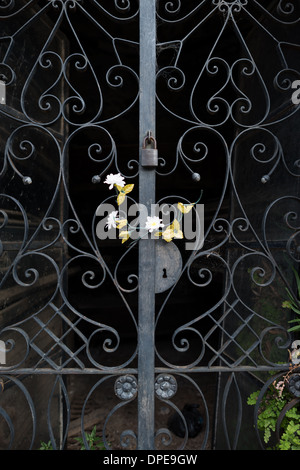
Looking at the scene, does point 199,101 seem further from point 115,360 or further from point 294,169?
point 115,360

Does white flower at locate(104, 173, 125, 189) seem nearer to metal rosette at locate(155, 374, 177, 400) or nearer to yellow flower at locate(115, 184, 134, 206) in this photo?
yellow flower at locate(115, 184, 134, 206)

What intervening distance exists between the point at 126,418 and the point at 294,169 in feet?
9.54

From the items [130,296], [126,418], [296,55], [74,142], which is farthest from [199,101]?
[126,418]

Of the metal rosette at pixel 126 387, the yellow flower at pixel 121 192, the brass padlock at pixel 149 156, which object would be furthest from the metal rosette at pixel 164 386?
the brass padlock at pixel 149 156

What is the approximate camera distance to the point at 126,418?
3.20m

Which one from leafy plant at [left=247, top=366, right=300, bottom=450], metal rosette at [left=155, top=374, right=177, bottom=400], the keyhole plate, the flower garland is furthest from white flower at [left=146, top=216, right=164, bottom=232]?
leafy plant at [left=247, top=366, right=300, bottom=450]

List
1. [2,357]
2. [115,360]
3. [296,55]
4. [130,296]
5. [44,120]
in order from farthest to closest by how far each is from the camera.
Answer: [130,296] < [115,360] < [44,120] < [296,55] < [2,357]

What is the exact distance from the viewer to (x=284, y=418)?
163 centimetres

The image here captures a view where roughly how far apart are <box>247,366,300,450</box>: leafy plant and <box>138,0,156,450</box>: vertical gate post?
2.01ft

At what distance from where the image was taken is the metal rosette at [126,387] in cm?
158

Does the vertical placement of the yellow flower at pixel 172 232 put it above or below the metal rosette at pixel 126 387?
above

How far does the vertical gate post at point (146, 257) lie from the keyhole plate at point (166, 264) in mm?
41

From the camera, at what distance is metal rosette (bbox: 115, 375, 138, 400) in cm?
158

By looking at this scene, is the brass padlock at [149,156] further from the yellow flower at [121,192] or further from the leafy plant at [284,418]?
the leafy plant at [284,418]
